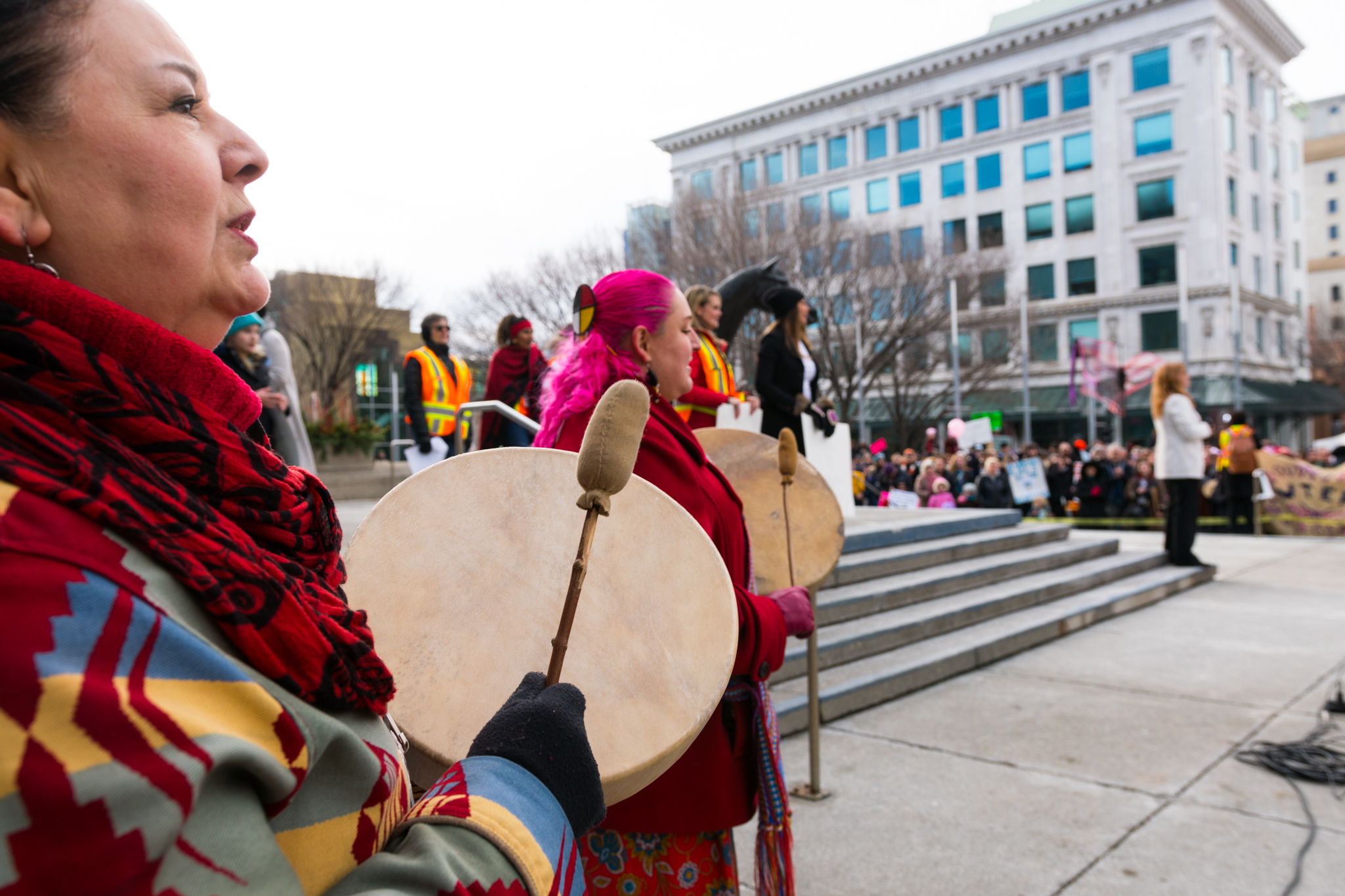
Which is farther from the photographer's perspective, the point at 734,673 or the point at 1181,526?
the point at 1181,526

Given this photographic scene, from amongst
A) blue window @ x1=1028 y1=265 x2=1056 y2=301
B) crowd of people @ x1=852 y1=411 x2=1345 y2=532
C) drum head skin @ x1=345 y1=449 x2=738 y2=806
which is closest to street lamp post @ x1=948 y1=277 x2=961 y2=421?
crowd of people @ x1=852 y1=411 x2=1345 y2=532

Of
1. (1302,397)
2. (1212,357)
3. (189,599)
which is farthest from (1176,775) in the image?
(1302,397)

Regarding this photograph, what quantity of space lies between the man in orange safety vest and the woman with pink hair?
5567 millimetres

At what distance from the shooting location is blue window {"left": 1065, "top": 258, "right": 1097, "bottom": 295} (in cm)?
4153

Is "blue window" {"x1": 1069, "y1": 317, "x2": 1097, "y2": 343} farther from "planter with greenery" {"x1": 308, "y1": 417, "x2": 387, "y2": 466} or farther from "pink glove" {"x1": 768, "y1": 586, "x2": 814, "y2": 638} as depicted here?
"pink glove" {"x1": 768, "y1": 586, "x2": 814, "y2": 638}

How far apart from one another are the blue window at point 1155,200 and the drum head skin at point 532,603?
148ft

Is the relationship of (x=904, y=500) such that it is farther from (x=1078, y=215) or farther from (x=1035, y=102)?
(x=1035, y=102)

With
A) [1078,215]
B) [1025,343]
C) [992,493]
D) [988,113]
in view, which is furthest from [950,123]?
[992,493]

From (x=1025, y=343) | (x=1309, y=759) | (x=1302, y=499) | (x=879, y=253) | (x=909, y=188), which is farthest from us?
(x=909, y=188)

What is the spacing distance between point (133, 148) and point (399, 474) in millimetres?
16604

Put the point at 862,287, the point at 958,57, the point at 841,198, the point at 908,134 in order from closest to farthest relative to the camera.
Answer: the point at 862,287 < the point at 958,57 < the point at 908,134 < the point at 841,198

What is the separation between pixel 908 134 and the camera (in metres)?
46.9

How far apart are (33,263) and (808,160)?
171 ft

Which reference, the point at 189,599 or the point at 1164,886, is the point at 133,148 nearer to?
the point at 189,599
